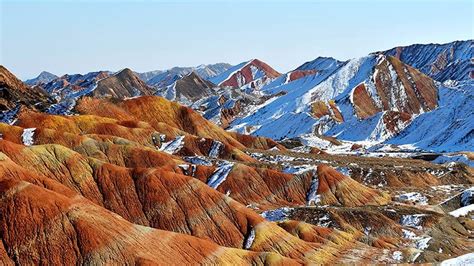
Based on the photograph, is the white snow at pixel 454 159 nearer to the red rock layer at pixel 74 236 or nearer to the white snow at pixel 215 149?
the white snow at pixel 215 149

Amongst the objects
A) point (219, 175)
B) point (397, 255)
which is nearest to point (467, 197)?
point (397, 255)

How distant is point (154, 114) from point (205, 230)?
379 ft

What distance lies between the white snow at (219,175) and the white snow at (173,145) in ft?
100.0

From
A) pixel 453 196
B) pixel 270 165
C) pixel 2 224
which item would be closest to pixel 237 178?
pixel 270 165

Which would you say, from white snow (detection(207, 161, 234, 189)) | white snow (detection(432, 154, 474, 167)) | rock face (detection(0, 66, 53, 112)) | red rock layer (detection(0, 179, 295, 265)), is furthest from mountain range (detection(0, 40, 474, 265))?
white snow (detection(432, 154, 474, 167))

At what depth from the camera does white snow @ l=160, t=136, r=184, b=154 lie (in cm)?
14188

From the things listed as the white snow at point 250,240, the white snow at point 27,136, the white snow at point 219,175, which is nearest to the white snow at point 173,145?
the white snow at point 219,175

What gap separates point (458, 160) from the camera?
175375mm

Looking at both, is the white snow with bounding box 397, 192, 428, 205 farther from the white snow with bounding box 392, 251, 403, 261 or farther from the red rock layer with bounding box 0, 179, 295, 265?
the red rock layer with bounding box 0, 179, 295, 265

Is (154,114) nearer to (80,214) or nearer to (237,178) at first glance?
(237,178)

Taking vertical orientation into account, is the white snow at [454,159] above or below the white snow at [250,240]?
below

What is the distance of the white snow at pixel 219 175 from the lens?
110m

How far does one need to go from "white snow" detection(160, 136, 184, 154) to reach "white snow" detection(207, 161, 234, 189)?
30.5m

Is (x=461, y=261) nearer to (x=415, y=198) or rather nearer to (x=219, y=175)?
(x=219, y=175)
